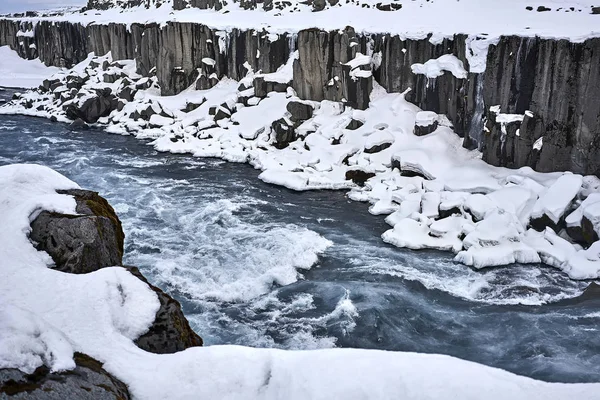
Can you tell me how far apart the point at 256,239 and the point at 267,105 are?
16.6 meters

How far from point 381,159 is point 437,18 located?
12.7 meters

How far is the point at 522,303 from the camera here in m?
14.5

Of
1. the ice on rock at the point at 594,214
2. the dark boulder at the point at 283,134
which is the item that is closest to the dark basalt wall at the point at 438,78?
the ice on rock at the point at 594,214

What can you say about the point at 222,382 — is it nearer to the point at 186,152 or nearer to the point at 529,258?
the point at 529,258

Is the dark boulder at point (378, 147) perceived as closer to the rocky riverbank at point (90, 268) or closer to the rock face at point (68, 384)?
the rocky riverbank at point (90, 268)

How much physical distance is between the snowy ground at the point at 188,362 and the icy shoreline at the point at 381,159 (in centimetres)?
1106

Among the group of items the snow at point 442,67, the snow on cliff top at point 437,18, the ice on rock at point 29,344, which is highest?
the snow on cliff top at point 437,18

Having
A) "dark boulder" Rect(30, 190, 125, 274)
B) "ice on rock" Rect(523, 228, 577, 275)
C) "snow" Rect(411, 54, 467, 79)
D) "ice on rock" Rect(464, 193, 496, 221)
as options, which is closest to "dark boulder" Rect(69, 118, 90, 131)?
"snow" Rect(411, 54, 467, 79)

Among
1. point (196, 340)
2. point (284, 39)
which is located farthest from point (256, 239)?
point (284, 39)

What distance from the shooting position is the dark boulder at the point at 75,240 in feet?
26.6

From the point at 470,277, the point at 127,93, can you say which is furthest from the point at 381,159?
the point at 127,93

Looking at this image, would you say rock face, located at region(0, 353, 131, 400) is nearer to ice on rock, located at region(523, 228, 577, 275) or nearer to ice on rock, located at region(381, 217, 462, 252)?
ice on rock, located at region(381, 217, 462, 252)

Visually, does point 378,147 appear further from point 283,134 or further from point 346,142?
→ point 283,134

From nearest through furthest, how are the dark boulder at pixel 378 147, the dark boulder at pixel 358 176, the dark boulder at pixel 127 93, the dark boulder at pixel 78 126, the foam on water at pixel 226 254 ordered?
the foam on water at pixel 226 254
the dark boulder at pixel 358 176
the dark boulder at pixel 378 147
the dark boulder at pixel 78 126
the dark boulder at pixel 127 93
